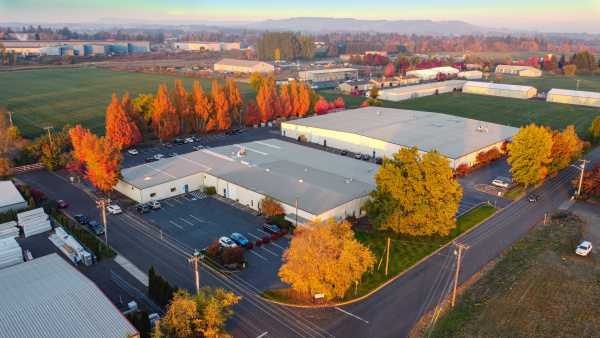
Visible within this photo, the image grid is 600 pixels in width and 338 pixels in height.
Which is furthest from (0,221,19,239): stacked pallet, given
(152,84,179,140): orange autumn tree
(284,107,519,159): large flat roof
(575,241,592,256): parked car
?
(575,241,592,256): parked car

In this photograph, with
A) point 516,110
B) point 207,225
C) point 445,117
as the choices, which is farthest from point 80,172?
point 516,110

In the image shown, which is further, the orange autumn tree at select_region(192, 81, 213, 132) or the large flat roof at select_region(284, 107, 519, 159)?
the orange autumn tree at select_region(192, 81, 213, 132)

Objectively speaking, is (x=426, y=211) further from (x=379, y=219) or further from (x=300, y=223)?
(x=300, y=223)

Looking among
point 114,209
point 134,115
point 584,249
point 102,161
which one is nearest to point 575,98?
point 584,249

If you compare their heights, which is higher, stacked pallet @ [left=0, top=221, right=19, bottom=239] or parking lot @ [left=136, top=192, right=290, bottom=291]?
stacked pallet @ [left=0, top=221, right=19, bottom=239]

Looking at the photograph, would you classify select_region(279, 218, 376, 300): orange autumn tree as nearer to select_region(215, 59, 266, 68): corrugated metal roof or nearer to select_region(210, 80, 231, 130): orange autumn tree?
select_region(210, 80, 231, 130): orange autumn tree

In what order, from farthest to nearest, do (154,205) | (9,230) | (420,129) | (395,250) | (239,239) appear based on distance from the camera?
(420,129)
(154,205)
(9,230)
(239,239)
(395,250)

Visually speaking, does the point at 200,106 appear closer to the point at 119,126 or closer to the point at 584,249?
the point at 119,126
